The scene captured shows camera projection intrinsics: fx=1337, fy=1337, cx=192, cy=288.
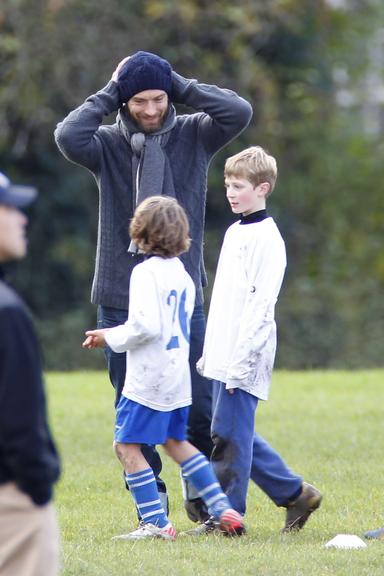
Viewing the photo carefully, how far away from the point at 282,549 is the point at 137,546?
0.69m

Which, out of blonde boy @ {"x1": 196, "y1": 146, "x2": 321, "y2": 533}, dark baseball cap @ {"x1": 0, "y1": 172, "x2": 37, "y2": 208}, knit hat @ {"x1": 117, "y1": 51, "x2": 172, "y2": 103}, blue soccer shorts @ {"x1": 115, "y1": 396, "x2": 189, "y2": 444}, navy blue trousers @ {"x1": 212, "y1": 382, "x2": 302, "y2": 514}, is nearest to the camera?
dark baseball cap @ {"x1": 0, "y1": 172, "x2": 37, "y2": 208}

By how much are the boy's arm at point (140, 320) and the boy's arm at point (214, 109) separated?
110 cm

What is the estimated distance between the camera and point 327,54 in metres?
28.6

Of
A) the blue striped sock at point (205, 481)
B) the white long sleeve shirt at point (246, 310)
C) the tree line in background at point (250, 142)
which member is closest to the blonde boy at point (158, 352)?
the blue striped sock at point (205, 481)

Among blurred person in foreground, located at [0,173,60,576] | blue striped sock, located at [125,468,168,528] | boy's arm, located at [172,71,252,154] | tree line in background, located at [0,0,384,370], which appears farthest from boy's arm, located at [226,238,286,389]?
tree line in background, located at [0,0,384,370]

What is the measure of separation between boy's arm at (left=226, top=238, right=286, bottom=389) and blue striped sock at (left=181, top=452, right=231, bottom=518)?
17.2 inches

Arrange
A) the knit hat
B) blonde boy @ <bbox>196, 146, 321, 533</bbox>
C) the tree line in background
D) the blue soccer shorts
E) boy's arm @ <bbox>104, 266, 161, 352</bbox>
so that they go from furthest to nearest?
the tree line in background, the knit hat, blonde boy @ <bbox>196, 146, 321, 533</bbox>, the blue soccer shorts, boy's arm @ <bbox>104, 266, 161, 352</bbox>

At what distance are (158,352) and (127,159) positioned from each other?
3.97 ft

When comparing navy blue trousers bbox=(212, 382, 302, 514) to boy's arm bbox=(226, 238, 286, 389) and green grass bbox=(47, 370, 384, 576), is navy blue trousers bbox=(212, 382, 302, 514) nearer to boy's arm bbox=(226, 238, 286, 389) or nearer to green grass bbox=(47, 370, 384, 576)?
boy's arm bbox=(226, 238, 286, 389)

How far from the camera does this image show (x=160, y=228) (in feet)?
20.6

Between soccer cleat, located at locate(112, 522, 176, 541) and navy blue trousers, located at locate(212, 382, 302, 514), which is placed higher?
navy blue trousers, located at locate(212, 382, 302, 514)

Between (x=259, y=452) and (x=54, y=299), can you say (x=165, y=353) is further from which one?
(x=54, y=299)

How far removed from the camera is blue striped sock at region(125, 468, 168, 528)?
21.5 ft

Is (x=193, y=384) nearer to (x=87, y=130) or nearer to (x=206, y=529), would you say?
(x=206, y=529)
